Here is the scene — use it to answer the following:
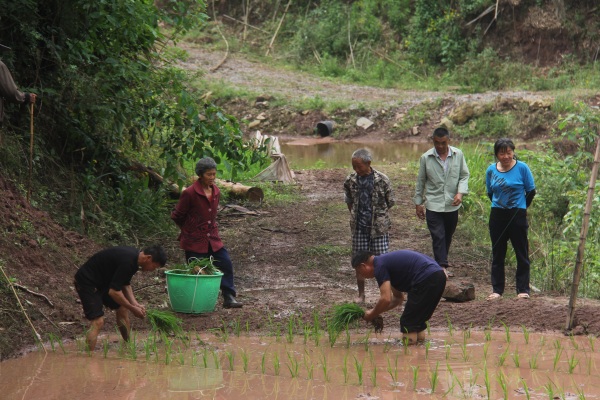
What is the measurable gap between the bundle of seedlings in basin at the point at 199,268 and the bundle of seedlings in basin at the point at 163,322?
0.62 m

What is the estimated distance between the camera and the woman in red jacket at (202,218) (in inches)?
318

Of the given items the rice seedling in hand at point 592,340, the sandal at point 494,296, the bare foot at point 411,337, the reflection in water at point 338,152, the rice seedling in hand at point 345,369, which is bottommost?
the rice seedling in hand at point 345,369

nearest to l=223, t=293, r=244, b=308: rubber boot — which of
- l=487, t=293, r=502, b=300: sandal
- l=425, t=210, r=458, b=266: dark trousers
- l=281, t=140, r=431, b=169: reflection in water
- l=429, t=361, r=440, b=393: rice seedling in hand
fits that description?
l=425, t=210, r=458, b=266: dark trousers

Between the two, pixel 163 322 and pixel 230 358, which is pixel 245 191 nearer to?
pixel 163 322

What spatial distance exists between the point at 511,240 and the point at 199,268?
2892 millimetres

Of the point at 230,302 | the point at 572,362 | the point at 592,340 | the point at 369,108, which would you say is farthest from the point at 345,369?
the point at 369,108

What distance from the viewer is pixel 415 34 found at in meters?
28.2

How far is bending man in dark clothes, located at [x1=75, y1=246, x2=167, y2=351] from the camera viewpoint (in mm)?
6691

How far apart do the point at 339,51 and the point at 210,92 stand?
5.81 meters

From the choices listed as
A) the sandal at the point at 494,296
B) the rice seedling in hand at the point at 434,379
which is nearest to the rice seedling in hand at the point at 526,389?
the rice seedling in hand at the point at 434,379

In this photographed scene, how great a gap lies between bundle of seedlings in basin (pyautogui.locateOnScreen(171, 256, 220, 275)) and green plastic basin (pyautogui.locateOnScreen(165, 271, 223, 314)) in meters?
0.08

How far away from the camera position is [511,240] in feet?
27.3

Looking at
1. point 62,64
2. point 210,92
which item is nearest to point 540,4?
point 210,92

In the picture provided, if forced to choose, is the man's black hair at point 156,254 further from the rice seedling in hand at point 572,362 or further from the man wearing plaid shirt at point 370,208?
the rice seedling in hand at point 572,362
